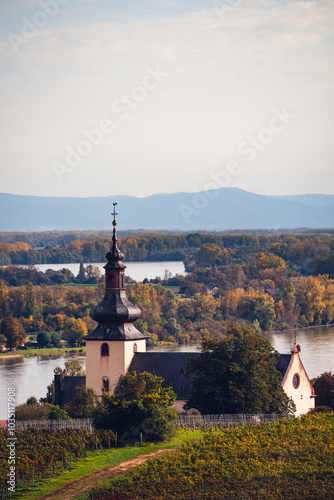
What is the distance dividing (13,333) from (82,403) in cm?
3322

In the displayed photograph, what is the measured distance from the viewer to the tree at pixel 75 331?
224ft

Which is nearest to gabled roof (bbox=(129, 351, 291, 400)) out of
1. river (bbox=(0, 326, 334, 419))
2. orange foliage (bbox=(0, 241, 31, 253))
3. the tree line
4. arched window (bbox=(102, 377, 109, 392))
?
arched window (bbox=(102, 377, 109, 392))

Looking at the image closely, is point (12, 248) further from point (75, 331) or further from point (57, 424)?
point (57, 424)

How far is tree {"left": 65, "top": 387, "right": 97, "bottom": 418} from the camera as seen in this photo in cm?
3353

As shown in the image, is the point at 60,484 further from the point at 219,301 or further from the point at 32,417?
the point at 219,301

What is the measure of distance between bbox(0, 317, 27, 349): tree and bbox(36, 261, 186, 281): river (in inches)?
1695

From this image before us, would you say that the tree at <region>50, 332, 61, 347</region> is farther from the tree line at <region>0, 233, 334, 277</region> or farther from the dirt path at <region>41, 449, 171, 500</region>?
the tree line at <region>0, 233, 334, 277</region>

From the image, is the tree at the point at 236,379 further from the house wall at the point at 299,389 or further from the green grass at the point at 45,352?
the green grass at the point at 45,352

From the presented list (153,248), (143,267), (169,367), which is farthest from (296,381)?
(153,248)

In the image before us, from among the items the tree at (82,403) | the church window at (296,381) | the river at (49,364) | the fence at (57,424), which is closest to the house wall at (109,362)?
the tree at (82,403)

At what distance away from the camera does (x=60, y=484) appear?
2445cm

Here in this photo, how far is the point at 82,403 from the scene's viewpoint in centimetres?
3428

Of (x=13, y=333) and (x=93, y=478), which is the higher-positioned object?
(x=13, y=333)

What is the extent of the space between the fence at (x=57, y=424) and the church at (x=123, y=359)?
419 cm
